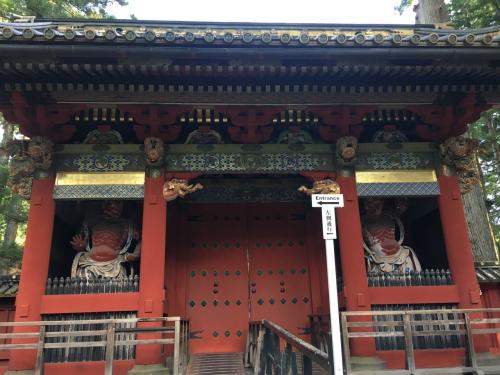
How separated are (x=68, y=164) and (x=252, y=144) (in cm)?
337

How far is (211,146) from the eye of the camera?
7.87 metres

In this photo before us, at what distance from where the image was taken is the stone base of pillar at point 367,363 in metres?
6.59

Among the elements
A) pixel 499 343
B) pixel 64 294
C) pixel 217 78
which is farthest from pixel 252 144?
pixel 499 343

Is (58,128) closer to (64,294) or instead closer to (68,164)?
(68,164)

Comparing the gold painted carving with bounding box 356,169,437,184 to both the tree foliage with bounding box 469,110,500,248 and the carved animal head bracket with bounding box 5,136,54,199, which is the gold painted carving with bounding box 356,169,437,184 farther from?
the tree foliage with bounding box 469,110,500,248

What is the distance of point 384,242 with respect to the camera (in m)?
8.38

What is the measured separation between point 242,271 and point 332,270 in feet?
19.9

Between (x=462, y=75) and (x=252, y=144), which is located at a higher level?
(x=462, y=75)

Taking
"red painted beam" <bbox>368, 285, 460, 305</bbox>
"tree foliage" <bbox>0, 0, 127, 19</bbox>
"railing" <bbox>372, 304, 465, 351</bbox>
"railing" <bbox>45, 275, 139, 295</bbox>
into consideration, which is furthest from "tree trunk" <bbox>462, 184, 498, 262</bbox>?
"tree foliage" <bbox>0, 0, 127, 19</bbox>

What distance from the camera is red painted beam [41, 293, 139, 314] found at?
6859mm

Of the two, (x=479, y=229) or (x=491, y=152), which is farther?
(x=491, y=152)

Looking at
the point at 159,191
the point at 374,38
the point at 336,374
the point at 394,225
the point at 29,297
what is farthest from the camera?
the point at 394,225

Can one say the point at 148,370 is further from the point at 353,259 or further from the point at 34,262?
the point at 353,259

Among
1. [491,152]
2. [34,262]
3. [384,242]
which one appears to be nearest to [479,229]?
[384,242]
